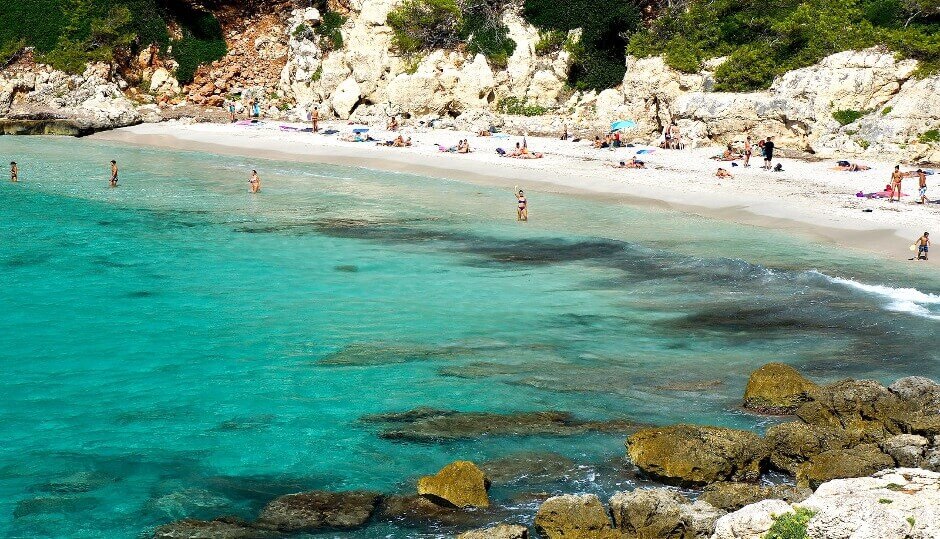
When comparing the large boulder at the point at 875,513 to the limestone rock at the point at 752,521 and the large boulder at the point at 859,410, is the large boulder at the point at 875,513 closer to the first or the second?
the limestone rock at the point at 752,521

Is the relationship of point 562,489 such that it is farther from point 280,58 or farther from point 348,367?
point 280,58

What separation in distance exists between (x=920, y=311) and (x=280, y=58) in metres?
50.9

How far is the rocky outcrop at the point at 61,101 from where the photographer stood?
184 feet

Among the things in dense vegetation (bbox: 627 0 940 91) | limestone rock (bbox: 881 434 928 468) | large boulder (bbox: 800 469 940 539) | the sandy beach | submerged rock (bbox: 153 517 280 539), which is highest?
dense vegetation (bbox: 627 0 940 91)

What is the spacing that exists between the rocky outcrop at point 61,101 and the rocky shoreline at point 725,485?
47910mm

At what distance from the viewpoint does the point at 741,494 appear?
36.4 ft

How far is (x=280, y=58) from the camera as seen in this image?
208 ft

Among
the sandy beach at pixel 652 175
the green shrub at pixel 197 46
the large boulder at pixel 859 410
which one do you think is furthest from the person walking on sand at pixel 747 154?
the green shrub at pixel 197 46

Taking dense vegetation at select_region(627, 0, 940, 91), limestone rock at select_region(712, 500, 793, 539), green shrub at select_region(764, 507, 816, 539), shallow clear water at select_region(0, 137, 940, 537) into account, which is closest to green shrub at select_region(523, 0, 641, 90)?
dense vegetation at select_region(627, 0, 940, 91)

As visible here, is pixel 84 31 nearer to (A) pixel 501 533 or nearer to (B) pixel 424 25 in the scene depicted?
(B) pixel 424 25

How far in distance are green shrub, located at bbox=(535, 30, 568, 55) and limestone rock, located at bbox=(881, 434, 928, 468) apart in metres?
41.8

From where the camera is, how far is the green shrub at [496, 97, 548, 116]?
164 ft

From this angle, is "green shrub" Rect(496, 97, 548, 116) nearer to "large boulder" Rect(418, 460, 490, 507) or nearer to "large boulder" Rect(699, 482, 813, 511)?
"large boulder" Rect(418, 460, 490, 507)

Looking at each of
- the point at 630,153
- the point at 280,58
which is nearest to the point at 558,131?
the point at 630,153
